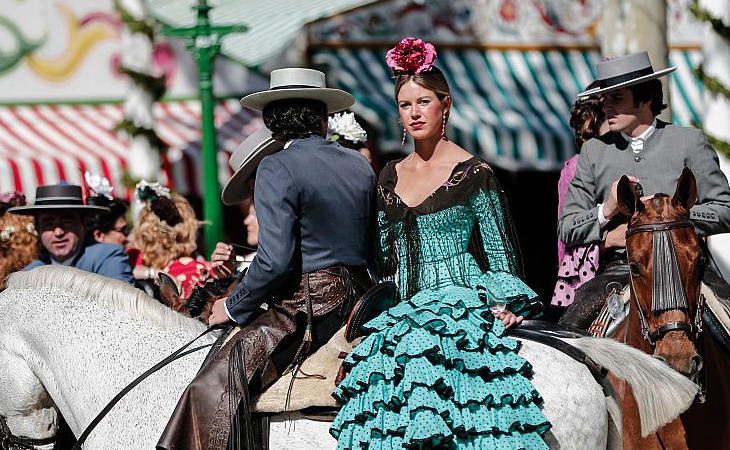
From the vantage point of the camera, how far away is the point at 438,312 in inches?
151

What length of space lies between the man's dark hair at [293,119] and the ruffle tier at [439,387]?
0.88 m

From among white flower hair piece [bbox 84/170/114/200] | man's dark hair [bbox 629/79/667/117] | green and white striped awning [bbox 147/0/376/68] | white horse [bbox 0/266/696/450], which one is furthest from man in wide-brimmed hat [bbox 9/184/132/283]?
green and white striped awning [bbox 147/0/376/68]

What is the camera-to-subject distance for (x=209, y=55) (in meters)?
10.5

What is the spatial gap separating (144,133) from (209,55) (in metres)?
1.55

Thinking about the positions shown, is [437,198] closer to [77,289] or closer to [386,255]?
[386,255]

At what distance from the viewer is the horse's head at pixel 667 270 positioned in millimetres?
4168

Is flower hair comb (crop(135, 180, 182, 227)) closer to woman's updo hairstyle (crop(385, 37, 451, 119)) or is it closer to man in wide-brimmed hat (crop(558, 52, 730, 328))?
man in wide-brimmed hat (crop(558, 52, 730, 328))

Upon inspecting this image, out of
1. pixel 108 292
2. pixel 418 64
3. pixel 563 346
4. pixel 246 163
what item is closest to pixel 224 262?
→ pixel 246 163

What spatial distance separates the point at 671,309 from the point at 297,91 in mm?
1730

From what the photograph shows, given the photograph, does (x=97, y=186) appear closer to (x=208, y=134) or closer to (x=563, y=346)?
(x=208, y=134)

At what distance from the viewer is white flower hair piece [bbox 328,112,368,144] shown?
21.4 feet

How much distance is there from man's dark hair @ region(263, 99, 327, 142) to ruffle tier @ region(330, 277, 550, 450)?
885mm

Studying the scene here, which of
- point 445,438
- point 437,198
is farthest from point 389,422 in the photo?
point 437,198

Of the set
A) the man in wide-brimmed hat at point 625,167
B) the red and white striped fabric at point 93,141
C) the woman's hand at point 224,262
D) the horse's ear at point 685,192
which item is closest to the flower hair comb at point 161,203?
the woman's hand at point 224,262
